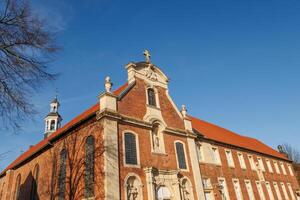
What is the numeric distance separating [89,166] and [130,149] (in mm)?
2772

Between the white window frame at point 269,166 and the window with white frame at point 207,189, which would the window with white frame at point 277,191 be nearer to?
the white window frame at point 269,166

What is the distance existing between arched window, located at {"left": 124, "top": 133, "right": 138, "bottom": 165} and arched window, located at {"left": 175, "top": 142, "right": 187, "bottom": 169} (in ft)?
15.0

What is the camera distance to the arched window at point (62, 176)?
17609 millimetres

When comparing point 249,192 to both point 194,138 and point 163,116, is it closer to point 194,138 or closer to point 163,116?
point 194,138

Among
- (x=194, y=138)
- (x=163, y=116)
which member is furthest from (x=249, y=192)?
(x=163, y=116)

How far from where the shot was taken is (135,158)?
16266 millimetres

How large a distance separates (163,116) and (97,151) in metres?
6.91

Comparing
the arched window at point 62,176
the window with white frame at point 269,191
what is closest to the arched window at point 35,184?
the arched window at point 62,176

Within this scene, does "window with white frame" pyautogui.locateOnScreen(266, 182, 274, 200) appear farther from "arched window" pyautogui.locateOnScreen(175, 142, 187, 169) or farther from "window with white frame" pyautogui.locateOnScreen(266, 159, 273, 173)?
"arched window" pyautogui.locateOnScreen(175, 142, 187, 169)

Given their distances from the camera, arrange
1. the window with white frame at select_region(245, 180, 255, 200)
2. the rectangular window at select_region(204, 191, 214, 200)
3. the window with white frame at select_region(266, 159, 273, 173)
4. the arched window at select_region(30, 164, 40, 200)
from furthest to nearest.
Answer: the window with white frame at select_region(266, 159, 273, 173) → the window with white frame at select_region(245, 180, 255, 200) → the arched window at select_region(30, 164, 40, 200) → the rectangular window at select_region(204, 191, 214, 200)

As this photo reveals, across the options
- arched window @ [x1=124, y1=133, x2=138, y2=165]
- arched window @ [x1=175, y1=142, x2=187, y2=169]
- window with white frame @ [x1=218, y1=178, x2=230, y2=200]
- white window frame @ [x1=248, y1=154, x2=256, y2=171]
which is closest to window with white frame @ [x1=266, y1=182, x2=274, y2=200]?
white window frame @ [x1=248, y1=154, x2=256, y2=171]

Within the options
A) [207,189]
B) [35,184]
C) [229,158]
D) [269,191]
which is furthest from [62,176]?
[269,191]

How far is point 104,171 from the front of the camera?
14.2m

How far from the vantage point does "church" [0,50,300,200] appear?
15.2 m
